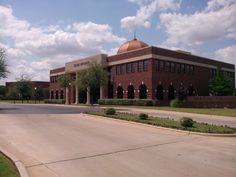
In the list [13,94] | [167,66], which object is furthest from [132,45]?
[13,94]

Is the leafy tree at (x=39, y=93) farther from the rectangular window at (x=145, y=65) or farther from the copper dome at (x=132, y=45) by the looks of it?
the rectangular window at (x=145, y=65)

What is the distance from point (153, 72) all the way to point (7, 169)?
43172 mm

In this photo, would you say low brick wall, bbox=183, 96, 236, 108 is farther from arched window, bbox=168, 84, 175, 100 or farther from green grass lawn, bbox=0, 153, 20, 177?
green grass lawn, bbox=0, 153, 20, 177

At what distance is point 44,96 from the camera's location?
105 m

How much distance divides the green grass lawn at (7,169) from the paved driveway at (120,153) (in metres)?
0.42

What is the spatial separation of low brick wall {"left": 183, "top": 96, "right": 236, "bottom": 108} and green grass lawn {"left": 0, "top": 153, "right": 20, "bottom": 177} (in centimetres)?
3789

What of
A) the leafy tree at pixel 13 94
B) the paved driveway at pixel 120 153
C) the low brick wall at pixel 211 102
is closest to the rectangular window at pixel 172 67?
the low brick wall at pixel 211 102

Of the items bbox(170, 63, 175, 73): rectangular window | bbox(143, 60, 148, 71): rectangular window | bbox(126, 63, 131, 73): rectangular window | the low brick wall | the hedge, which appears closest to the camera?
the low brick wall

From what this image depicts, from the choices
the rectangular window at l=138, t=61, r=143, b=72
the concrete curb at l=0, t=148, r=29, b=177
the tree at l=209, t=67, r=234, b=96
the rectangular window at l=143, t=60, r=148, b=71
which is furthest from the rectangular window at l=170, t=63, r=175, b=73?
the concrete curb at l=0, t=148, r=29, b=177

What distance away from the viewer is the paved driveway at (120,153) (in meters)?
8.26

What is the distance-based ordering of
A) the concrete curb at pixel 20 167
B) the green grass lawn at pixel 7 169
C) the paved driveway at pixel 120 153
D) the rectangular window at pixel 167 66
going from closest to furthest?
the green grass lawn at pixel 7 169
the concrete curb at pixel 20 167
the paved driveway at pixel 120 153
the rectangular window at pixel 167 66

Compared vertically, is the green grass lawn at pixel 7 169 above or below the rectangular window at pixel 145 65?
below

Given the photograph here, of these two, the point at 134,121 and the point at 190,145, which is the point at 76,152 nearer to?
the point at 190,145

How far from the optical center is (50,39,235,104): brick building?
5094 cm
